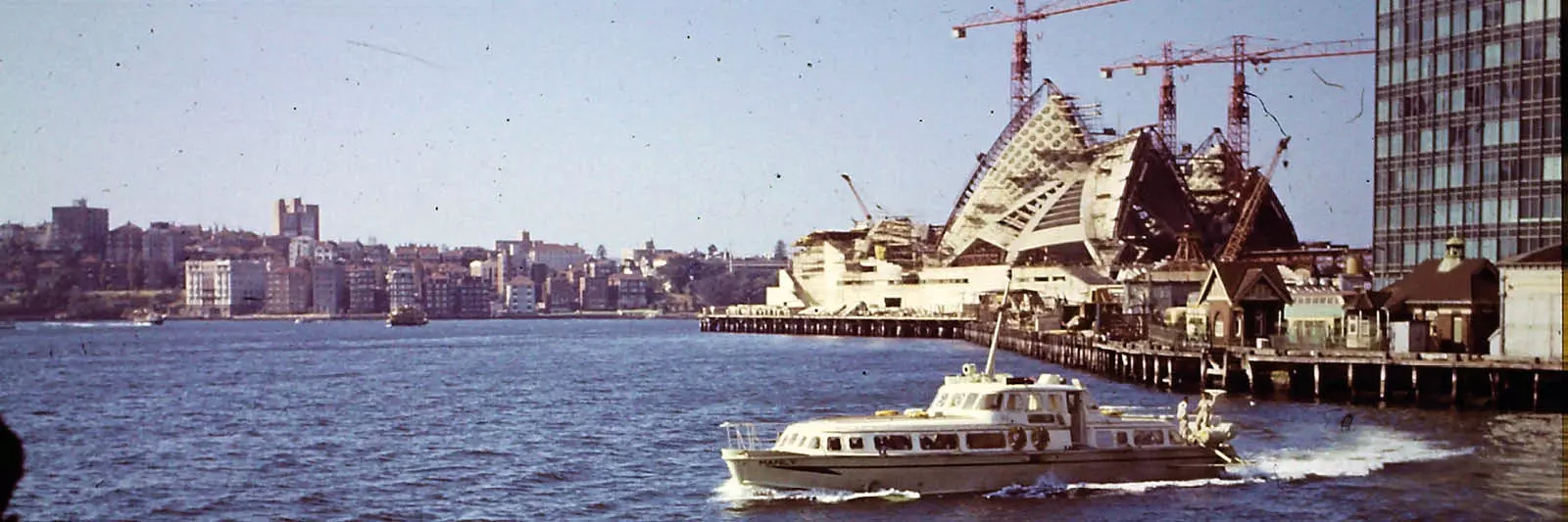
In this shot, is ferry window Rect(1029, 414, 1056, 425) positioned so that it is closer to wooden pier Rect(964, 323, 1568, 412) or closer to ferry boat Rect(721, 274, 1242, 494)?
ferry boat Rect(721, 274, 1242, 494)

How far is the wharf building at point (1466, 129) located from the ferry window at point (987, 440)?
6626 cm

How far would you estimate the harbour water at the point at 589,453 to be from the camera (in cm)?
4191

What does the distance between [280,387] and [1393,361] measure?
60.3m

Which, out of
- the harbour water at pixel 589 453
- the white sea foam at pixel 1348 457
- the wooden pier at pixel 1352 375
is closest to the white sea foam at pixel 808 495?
the harbour water at pixel 589 453

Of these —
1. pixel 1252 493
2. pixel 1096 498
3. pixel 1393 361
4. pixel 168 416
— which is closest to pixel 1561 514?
pixel 1252 493

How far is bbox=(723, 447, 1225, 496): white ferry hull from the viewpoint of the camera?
41156 millimetres

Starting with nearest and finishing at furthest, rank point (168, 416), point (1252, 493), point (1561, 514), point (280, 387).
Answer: point (1561, 514), point (1252, 493), point (168, 416), point (280, 387)

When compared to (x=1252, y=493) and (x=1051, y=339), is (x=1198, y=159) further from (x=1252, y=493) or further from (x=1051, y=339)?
(x=1252, y=493)

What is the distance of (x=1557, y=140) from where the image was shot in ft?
316

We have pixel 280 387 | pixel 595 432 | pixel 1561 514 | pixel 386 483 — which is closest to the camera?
pixel 1561 514

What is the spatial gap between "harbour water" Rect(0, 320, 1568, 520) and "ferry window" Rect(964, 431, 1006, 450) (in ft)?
3.88

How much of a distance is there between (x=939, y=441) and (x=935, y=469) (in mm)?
785

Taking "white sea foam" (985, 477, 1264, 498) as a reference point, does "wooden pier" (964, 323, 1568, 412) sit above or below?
above

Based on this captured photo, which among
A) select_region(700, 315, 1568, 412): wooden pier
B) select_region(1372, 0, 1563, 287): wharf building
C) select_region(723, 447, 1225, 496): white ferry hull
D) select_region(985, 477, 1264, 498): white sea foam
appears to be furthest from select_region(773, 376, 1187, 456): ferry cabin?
Answer: select_region(1372, 0, 1563, 287): wharf building
